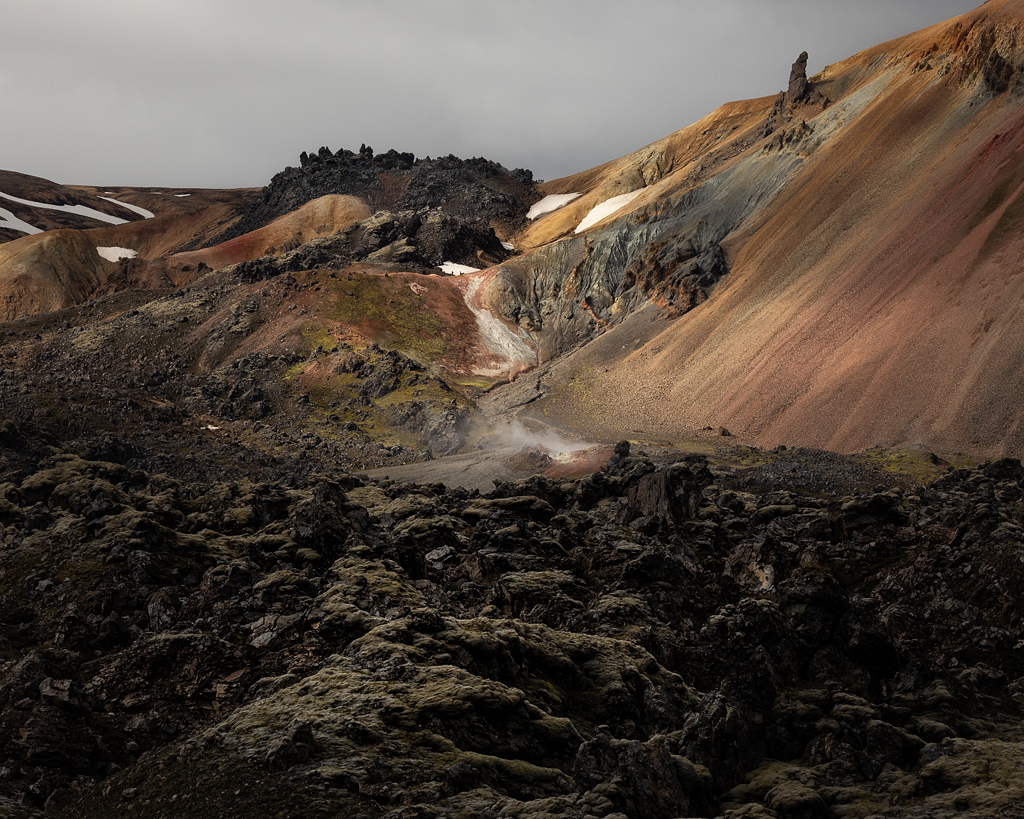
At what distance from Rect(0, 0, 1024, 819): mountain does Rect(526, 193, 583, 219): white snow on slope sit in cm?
6225

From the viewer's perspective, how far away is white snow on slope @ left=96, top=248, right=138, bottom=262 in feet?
474

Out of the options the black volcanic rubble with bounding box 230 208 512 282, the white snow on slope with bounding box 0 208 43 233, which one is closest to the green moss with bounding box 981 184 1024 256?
the black volcanic rubble with bounding box 230 208 512 282

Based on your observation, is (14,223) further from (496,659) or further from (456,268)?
(496,659)

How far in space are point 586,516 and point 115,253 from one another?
15153 centimetres

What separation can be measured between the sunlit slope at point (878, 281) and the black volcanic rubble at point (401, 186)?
249 feet

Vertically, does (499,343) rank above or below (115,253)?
below

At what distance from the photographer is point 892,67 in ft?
299

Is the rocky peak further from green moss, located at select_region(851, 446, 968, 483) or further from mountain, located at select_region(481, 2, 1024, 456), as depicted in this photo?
green moss, located at select_region(851, 446, 968, 483)

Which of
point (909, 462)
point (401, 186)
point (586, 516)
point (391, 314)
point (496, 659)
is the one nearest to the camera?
point (496, 659)

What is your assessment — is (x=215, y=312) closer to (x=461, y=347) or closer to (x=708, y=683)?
(x=461, y=347)

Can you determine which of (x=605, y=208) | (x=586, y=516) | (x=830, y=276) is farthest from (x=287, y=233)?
(x=586, y=516)

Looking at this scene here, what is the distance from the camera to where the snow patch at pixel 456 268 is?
122 metres

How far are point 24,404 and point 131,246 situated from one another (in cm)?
11970

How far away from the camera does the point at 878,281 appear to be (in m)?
62.4
